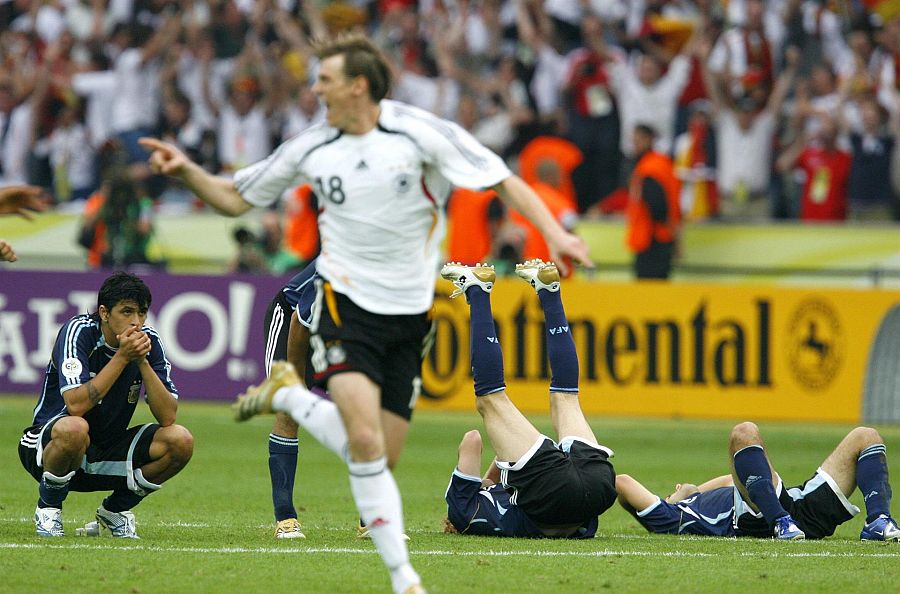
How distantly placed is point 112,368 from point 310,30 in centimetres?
1460

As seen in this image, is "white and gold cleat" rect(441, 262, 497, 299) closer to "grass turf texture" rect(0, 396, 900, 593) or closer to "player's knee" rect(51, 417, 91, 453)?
"grass turf texture" rect(0, 396, 900, 593)

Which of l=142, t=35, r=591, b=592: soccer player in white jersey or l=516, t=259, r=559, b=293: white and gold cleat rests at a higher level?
l=142, t=35, r=591, b=592: soccer player in white jersey

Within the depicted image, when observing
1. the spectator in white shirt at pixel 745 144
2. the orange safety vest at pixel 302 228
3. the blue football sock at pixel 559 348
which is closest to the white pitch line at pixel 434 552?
the blue football sock at pixel 559 348

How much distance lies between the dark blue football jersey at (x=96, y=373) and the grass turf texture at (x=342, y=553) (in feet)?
2.13

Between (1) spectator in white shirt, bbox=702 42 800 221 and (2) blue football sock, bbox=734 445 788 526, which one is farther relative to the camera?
(1) spectator in white shirt, bbox=702 42 800 221

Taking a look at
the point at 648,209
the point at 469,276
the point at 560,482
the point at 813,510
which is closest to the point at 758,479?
the point at 813,510

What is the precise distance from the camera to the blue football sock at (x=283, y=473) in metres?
8.64

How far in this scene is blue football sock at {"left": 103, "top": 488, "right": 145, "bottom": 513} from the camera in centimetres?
853

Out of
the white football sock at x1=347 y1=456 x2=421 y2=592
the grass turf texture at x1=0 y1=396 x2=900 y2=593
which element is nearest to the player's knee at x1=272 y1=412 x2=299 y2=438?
the grass turf texture at x1=0 y1=396 x2=900 y2=593

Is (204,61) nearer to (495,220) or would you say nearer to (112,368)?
(495,220)

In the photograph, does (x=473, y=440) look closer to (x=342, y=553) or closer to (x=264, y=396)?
(x=342, y=553)

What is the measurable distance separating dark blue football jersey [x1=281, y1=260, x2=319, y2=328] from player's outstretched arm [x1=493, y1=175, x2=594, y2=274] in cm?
192

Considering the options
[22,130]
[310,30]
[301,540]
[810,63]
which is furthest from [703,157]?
[301,540]

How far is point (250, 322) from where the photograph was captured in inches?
691
